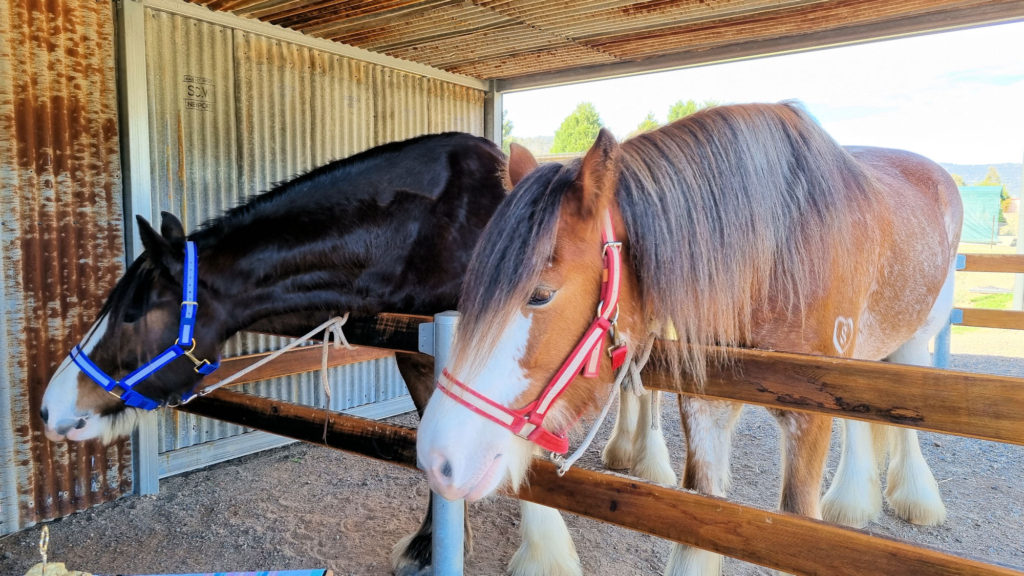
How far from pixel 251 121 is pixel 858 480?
15.6ft

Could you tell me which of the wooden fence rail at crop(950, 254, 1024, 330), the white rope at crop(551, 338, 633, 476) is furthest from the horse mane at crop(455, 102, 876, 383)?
the wooden fence rail at crop(950, 254, 1024, 330)

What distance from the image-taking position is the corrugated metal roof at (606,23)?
375 cm

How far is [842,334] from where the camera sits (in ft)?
6.00

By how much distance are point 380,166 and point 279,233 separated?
1.85 ft

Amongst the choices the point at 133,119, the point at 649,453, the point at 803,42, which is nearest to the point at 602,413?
the point at 649,453

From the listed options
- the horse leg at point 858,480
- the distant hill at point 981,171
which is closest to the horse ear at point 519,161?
the horse leg at point 858,480

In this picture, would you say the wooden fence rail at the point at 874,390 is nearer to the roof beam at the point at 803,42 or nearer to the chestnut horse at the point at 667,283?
the chestnut horse at the point at 667,283

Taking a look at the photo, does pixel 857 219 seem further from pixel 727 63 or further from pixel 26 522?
pixel 26 522

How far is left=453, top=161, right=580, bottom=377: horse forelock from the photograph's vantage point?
48.3 inches

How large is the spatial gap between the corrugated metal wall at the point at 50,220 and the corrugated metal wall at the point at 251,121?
35cm

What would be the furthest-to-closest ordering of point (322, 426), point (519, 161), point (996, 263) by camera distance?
1. point (996, 263)
2. point (322, 426)
3. point (519, 161)

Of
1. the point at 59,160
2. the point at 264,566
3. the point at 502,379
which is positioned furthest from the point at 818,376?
the point at 59,160

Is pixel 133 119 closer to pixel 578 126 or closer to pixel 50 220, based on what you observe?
pixel 50 220

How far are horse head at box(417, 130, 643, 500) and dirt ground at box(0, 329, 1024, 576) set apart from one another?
206cm
